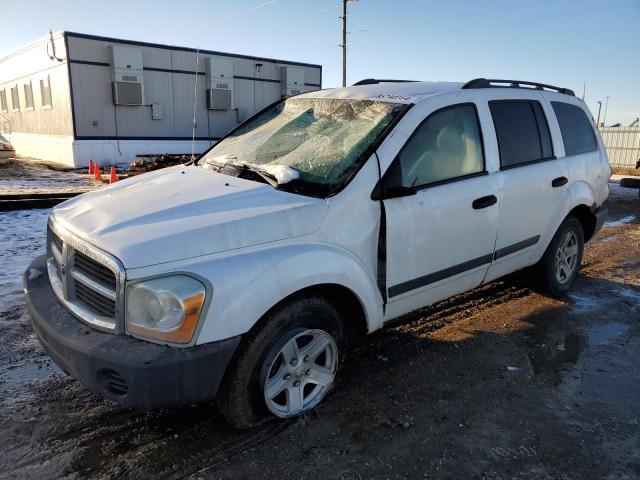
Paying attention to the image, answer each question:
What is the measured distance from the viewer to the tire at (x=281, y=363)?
97.4 inches

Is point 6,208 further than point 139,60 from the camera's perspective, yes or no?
No

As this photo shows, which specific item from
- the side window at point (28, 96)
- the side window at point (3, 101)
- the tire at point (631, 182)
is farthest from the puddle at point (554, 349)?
the side window at point (3, 101)

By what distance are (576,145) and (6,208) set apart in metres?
8.65

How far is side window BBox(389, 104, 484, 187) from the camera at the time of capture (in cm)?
311

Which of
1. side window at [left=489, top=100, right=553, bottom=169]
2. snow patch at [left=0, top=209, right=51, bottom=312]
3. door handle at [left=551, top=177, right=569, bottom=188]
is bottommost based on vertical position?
snow patch at [left=0, top=209, right=51, bottom=312]

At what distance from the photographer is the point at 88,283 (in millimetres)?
2434

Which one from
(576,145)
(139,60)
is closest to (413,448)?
(576,145)

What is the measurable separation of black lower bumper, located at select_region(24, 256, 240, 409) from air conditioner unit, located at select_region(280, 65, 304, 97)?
2175 cm

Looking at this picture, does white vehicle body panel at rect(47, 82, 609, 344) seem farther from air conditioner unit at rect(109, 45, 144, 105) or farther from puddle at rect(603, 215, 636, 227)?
air conditioner unit at rect(109, 45, 144, 105)

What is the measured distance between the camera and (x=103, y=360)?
Result: 219cm

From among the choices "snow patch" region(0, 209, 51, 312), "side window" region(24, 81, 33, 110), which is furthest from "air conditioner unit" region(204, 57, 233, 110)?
"snow patch" region(0, 209, 51, 312)

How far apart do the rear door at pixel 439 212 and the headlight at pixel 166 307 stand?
1.27m

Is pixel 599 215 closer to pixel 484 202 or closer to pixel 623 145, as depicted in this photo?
pixel 484 202

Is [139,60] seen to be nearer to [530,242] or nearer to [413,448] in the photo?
[530,242]
